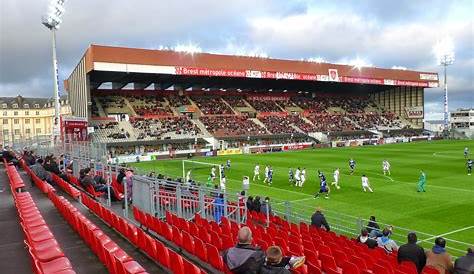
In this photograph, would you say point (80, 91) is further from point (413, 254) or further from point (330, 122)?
point (413, 254)

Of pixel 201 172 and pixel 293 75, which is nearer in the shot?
pixel 201 172

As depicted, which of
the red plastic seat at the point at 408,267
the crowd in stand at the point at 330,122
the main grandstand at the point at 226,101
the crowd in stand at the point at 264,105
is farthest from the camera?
the crowd in stand at the point at 264,105

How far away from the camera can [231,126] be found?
67.8 m

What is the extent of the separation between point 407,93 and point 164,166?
60.7 metres

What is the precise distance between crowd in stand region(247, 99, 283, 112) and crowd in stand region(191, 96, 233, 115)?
5.72m

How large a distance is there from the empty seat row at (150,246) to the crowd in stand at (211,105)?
58.6 metres

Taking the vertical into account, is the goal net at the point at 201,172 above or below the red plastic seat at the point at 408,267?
below

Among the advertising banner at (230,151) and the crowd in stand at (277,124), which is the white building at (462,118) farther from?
the advertising banner at (230,151)

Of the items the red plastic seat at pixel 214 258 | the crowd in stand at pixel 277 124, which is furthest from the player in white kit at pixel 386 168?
the crowd in stand at pixel 277 124

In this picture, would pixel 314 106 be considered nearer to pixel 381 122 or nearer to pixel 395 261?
pixel 381 122

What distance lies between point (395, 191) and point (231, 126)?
4311 centimetres

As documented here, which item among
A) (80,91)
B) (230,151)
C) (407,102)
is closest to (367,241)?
(230,151)

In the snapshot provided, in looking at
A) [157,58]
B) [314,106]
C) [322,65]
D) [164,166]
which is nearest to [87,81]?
[157,58]

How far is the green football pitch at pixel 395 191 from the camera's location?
61.9 feet
